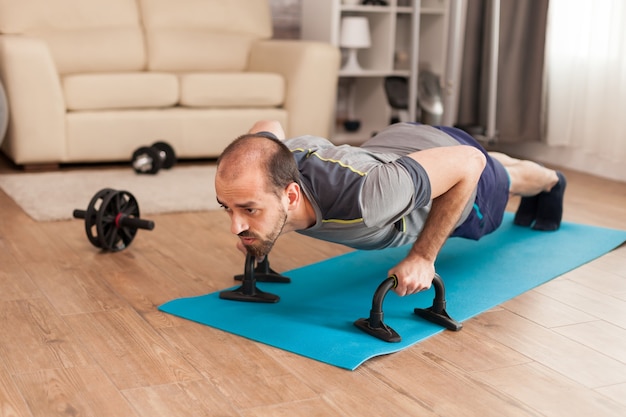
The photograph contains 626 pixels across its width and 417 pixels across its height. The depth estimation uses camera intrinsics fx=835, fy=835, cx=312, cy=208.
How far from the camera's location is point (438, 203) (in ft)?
6.89

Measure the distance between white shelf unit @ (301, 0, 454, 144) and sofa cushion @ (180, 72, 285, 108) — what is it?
2.35 ft

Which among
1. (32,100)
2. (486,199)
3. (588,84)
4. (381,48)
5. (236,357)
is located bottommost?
(236,357)

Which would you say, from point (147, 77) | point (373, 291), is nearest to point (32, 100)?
point (147, 77)

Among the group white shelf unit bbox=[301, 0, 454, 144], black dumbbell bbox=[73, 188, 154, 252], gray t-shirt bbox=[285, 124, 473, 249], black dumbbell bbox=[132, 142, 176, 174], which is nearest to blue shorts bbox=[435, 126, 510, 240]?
gray t-shirt bbox=[285, 124, 473, 249]

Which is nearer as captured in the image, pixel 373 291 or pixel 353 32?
pixel 373 291

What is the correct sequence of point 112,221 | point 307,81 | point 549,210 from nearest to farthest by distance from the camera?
point 112,221 → point 549,210 → point 307,81

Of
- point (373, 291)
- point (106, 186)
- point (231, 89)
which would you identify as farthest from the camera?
point (231, 89)

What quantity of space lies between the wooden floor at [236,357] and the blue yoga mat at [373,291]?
4cm

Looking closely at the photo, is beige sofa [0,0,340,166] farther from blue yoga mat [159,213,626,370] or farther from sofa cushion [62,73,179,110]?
blue yoga mat [159,213,626,370]

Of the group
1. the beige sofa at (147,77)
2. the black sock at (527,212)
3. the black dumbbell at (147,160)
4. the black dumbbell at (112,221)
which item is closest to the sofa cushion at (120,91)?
the beige sofa at (147,77)

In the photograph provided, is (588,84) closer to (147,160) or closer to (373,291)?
(147,160)

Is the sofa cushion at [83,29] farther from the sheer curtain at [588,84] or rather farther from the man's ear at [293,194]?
the man's ear at [293,194]

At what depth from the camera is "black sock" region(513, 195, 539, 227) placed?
304 cm

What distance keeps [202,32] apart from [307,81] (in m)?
0.75
